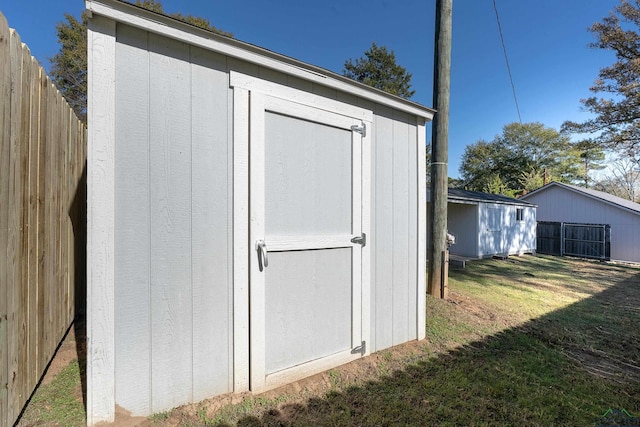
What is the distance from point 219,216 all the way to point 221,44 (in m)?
1.16

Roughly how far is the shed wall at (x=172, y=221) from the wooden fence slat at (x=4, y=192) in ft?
1.50

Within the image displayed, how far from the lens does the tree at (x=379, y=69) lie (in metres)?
19.0

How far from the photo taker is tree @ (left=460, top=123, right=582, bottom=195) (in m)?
26.7

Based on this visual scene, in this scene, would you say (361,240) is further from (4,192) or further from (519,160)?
(519,160)

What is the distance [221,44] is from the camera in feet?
6.66

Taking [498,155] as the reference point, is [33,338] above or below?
below

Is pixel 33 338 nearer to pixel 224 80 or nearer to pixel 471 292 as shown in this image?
Result: pixel 224 80

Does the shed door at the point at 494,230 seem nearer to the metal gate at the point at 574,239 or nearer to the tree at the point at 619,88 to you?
the metal gate at the point at 574,239

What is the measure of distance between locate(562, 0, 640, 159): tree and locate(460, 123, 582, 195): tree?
1397cm

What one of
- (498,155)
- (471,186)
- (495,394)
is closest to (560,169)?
(498,155)

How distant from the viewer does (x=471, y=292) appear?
563 cm

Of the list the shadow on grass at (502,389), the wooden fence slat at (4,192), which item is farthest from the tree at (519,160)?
the wooden fence slat at (4,192)

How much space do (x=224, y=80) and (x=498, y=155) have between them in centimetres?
3200

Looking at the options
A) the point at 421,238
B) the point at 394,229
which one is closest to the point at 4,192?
the point at 394,229
